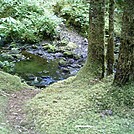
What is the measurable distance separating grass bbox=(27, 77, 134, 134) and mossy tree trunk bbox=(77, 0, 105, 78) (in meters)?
1.22

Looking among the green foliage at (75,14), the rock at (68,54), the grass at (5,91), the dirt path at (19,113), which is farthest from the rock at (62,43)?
the dirt path at (19,113)

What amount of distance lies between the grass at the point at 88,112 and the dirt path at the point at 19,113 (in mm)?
123

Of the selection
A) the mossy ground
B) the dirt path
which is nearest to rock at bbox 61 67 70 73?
the dirt path

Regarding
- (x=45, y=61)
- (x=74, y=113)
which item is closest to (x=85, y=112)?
(x=74, y=113)

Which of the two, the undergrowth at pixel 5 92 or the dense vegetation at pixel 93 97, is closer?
the dense vegetation at pixel 93 97

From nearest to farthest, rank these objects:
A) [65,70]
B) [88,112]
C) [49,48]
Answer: [88,112] < [65,70] < [49,48]

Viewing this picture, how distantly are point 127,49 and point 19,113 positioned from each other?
1.98 metres

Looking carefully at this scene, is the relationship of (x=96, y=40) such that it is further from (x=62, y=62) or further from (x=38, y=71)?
(x=62, y=62)

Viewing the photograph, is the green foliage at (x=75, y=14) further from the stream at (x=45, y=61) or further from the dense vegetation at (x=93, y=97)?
the dense vegetation at (x=93, y=97)

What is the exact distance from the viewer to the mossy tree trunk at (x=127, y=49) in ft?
13.9

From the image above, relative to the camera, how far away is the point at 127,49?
173 inches

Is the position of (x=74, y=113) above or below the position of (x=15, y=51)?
below

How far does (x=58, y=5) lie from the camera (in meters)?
18.3

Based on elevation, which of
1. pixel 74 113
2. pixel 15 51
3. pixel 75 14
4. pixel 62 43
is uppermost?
pixel 75 14
